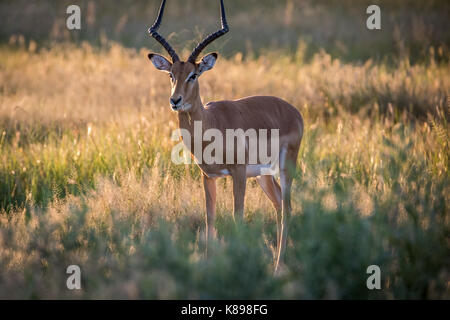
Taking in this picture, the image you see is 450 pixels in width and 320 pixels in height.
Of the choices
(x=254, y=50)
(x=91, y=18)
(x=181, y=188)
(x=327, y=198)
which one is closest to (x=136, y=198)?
(x=181, y=188)

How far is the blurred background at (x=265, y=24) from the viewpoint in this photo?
64.0 ft

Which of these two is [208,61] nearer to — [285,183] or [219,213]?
[285,183]

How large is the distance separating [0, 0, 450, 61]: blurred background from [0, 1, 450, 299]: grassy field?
551 cm

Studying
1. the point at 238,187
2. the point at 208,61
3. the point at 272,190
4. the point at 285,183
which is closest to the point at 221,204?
the point at 272,190

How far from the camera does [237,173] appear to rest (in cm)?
580

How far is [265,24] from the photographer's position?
2391 cm

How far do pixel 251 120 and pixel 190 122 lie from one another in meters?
0.77

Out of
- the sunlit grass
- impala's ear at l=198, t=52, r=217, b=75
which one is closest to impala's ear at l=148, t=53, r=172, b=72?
impala's ear at l=198, t=52, r=217, b=75

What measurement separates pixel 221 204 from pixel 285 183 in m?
1.02

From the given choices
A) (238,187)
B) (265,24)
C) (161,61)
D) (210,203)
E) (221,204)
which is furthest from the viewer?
(265,24)

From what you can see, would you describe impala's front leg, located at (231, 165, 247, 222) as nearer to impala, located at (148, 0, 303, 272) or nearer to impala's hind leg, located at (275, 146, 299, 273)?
impala, located at (148, 0, 303, 272)

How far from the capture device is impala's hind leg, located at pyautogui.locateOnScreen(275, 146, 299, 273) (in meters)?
5.82

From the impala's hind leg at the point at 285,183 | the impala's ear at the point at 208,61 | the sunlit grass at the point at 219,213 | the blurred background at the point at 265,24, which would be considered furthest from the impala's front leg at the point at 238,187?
the blurred background at the point at 265,24

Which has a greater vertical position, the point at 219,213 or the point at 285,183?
the point at 285,183
